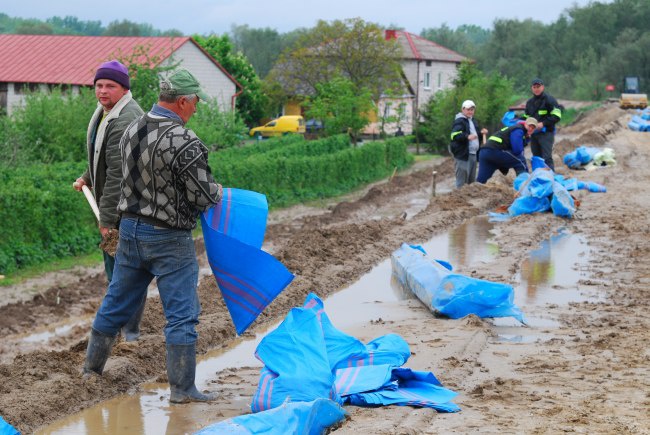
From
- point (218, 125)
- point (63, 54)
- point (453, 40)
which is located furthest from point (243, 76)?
point (453, 40)

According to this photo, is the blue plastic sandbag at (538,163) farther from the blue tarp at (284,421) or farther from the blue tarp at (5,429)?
the blue tarp at (5,429)

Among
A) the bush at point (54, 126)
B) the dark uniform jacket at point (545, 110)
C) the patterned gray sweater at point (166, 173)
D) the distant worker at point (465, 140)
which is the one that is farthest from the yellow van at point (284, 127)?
the patterned gray sweater at point (166, 173)

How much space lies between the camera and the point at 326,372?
5.32 meters

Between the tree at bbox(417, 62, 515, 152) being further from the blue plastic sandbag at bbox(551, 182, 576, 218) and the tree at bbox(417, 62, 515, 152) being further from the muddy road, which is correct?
the blue plastic sandbag at bbox(551, 182, 576, 218)

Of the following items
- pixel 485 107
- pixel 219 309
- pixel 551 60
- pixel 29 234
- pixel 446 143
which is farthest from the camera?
pixel 551 60

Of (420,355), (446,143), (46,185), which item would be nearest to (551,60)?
(446,143)

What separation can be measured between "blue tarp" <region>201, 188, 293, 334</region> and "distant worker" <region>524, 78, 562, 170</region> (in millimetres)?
11513

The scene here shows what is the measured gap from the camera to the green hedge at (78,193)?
12831mm

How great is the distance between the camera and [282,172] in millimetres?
21062

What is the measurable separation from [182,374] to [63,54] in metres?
35.0

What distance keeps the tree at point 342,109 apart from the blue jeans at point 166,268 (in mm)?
28188

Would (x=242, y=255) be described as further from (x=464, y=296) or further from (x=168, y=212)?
(x=464, y=296)

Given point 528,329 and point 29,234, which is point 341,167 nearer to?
point 29,234

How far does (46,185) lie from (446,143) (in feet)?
86.2
